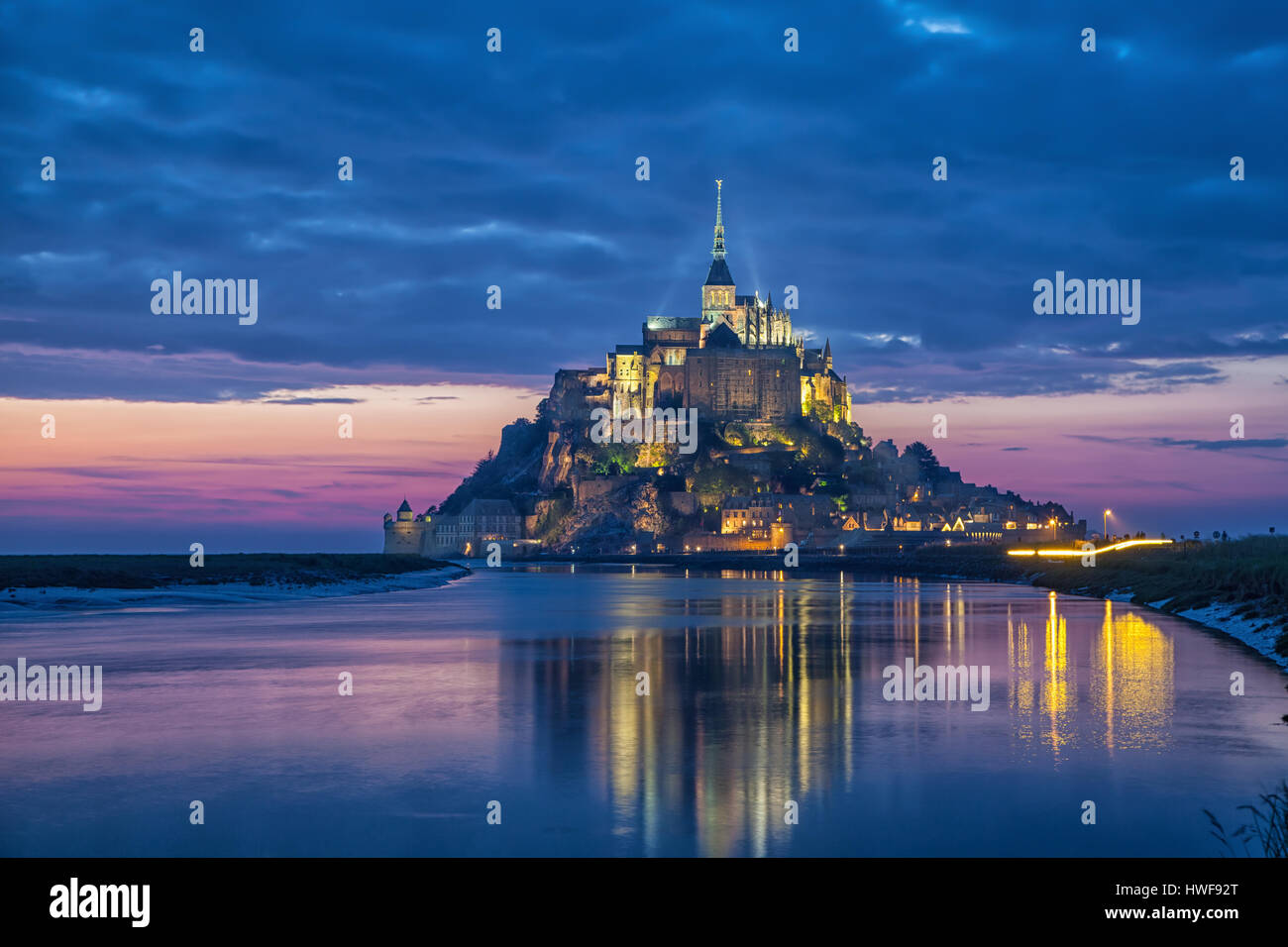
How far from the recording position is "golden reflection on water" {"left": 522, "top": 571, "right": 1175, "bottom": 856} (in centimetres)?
1151

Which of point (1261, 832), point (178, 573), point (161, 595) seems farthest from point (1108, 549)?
point (1261, 832)

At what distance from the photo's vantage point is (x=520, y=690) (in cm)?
1961

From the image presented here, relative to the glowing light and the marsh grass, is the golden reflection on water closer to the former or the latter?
the marsh grass

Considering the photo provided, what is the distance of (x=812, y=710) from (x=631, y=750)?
4.32 meters

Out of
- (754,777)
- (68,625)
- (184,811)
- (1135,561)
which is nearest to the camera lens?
(184,811)

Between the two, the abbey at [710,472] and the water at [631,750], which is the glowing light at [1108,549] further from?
the water at [631,750]

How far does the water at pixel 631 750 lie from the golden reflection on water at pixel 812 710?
7 centimetres

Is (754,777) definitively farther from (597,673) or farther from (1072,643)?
(1072,643)

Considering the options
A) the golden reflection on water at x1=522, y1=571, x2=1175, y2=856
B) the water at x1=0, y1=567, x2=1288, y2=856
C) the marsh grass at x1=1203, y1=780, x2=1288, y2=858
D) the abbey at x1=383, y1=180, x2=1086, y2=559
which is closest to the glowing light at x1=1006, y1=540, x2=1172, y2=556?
the abbey at x1=383, y1=180, x2=1086, y2=559

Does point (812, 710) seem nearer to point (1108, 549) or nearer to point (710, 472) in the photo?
point (1108, 549)

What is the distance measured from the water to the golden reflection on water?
0.07 metres

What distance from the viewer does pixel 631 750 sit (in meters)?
13.8

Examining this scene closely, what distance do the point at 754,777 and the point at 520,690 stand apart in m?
8.17
